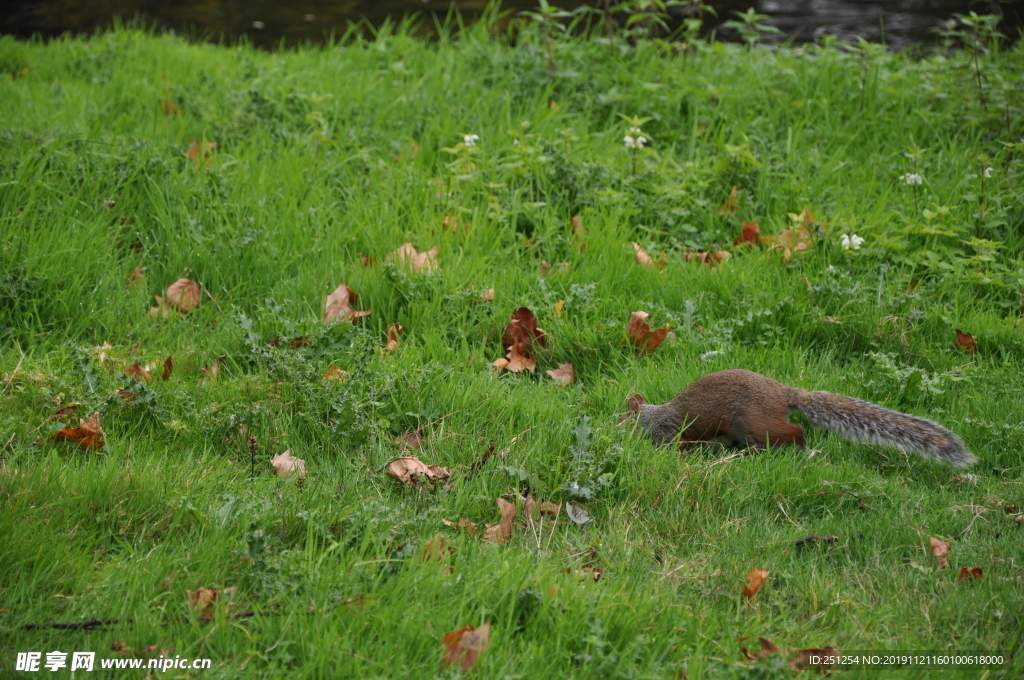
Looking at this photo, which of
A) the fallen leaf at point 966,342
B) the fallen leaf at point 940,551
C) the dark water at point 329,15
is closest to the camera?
the fallen leaf at point 940,551

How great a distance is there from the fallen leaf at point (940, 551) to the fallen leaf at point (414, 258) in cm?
238

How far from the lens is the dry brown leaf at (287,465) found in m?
2.81

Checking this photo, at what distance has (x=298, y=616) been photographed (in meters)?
2.12

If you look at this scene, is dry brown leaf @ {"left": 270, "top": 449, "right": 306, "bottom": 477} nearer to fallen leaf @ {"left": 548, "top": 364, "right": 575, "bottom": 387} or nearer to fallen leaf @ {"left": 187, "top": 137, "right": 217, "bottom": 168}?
fallen leaf @ {"left": 548, "top": 364, "right": 575, "bottom": 387}

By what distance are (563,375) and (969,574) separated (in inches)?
66.1

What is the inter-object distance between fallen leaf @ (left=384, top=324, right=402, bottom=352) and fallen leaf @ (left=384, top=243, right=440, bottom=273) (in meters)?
0.33

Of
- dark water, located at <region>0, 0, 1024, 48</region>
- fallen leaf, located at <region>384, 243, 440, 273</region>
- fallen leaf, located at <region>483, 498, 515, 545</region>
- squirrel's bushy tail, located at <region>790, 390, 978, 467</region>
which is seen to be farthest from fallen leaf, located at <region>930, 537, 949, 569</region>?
dark water, located at <region>0, 0, 1024, 48</region>

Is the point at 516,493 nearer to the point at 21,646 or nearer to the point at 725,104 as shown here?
the point at 21,646

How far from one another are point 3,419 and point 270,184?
2.07m

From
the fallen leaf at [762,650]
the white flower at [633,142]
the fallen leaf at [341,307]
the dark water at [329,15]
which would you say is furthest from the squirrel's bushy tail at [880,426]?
the dark water at [329,15]

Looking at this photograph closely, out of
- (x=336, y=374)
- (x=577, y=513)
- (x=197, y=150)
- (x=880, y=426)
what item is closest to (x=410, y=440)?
(x=336, y=374)

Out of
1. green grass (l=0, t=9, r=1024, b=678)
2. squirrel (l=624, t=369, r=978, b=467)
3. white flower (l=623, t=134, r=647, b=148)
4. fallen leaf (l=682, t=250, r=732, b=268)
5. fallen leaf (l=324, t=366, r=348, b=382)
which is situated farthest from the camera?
white flower (l=623, t=134, r=647, b=148)

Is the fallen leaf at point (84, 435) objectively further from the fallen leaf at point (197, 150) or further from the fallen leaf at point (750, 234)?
the fallen leaf at point (750, 234)

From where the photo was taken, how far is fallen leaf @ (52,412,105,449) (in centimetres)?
282
